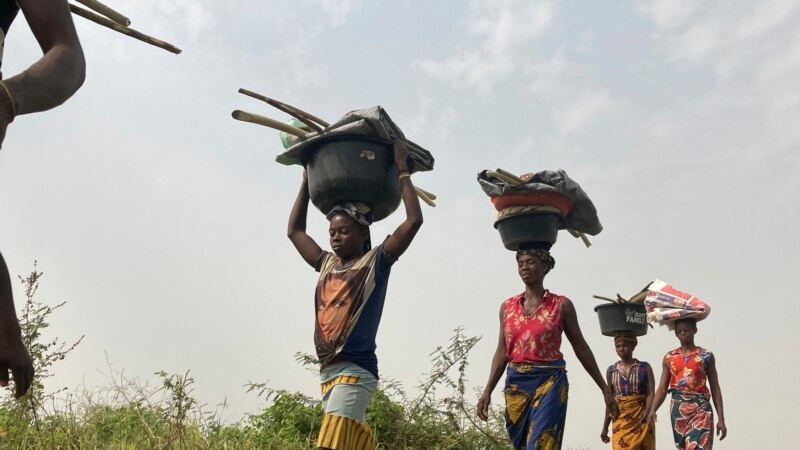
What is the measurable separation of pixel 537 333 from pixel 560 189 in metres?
1.04

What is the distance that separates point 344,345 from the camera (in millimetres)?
3717

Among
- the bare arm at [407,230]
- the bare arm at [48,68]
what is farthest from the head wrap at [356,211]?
the bare arm at [48,68]

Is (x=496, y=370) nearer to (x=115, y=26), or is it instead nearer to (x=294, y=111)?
(x=294, y=111)

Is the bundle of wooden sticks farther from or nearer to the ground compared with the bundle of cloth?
nearer to the ground

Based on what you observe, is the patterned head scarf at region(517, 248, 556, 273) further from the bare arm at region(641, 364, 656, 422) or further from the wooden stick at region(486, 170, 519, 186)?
the bare arm at region(641, 364, 656, 422)

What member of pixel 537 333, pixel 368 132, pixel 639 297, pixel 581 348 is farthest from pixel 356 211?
pixel 639 297

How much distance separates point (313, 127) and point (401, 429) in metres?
3.62

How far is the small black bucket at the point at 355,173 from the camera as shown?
4.00m

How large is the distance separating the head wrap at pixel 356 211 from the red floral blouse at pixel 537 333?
182cm

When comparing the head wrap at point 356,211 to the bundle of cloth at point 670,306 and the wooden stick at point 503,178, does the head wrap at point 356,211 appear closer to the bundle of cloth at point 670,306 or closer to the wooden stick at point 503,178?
the wooden stick at point 503,178

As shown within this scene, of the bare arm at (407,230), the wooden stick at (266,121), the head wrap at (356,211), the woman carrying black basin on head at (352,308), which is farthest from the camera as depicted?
the wooden stick at (266,121)

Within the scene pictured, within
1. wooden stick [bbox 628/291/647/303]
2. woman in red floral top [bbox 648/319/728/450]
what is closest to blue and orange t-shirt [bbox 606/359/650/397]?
woman in red floral top [bbox 648/319/728/450]

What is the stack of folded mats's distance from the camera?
18.6 ft

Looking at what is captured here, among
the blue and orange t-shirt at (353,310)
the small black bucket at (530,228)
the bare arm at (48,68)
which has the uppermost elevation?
the small black bucket at (530,228)
